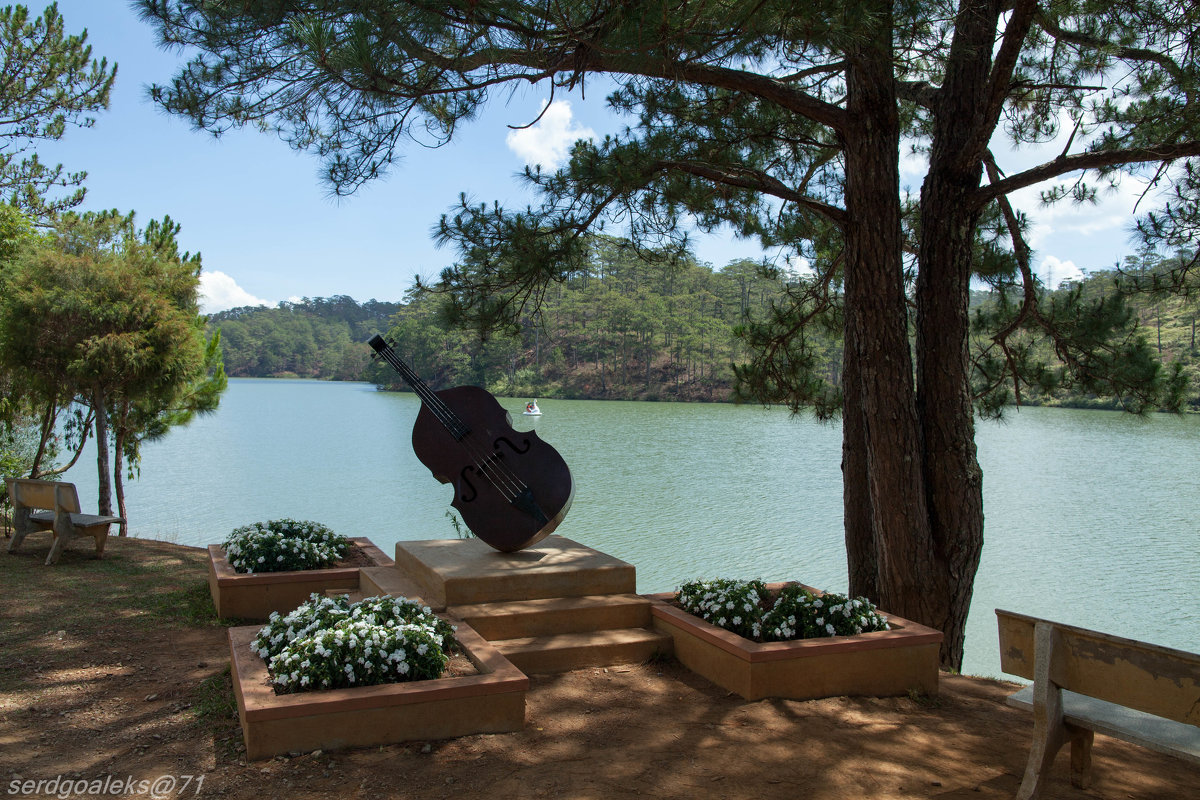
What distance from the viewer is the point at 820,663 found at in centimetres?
339

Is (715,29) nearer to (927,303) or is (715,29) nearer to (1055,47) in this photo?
(927,303)

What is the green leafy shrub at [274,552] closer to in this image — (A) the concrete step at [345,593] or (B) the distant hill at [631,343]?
(A) the concrete step at [345,593]

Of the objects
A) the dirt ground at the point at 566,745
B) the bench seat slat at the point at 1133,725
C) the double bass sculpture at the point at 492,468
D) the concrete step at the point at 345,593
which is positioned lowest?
the dirt ground at the point at 566,745

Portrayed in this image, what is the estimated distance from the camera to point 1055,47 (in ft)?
18.2

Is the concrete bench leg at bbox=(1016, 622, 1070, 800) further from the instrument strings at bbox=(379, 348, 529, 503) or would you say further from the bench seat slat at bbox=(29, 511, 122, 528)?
the bench seat slat at bbox=(29, 511, 122, 528)

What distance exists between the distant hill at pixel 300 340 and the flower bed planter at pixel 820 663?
73455 millimetres

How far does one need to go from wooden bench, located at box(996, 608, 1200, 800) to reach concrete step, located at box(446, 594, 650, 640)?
181 centimetres

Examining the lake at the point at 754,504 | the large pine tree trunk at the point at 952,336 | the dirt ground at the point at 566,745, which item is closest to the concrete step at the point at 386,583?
the dirt ground at the point at 566,745

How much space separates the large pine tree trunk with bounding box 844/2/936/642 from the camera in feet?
15.7

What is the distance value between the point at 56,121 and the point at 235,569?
8247mm

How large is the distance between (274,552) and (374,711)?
2226mm

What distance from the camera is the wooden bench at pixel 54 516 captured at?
5738mm

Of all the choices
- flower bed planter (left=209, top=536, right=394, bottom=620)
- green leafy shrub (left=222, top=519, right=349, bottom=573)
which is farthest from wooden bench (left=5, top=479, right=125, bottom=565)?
flower bed planter (left=209, top=536, right=394, bottom=620)

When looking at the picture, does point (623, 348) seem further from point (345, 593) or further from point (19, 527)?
point (345, 593)
